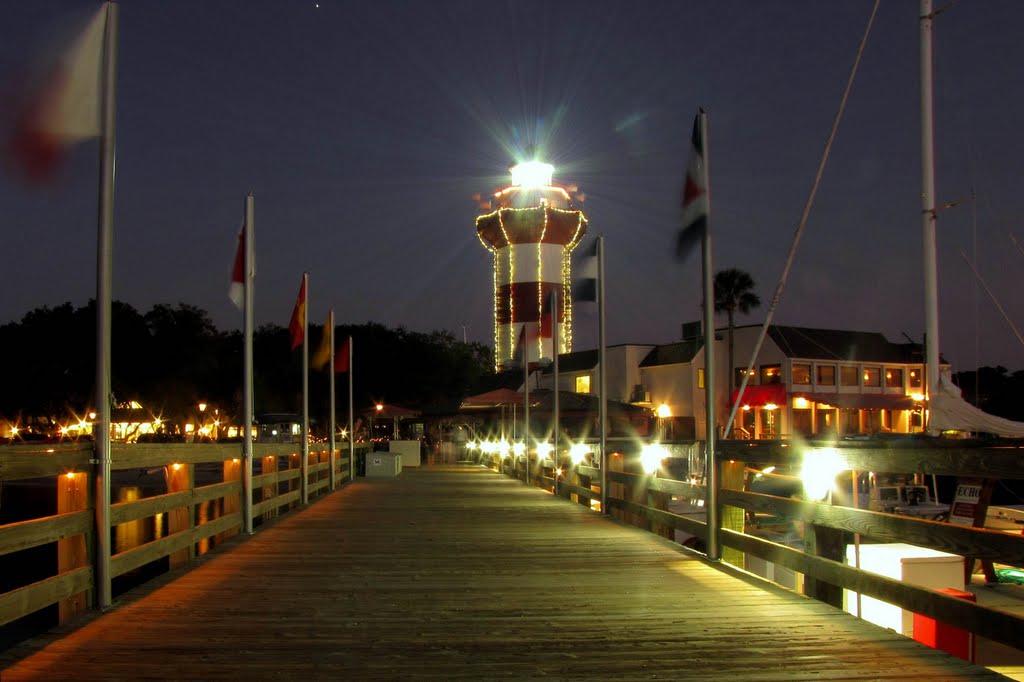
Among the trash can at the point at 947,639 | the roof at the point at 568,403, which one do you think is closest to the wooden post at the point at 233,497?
the trash can at the point at 947,639

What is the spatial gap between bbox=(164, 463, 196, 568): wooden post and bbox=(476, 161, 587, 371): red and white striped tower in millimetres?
50973

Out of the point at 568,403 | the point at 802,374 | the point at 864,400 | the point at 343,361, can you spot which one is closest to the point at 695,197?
the point at 343,361

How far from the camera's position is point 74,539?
21.3 ft

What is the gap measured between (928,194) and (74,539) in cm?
1555

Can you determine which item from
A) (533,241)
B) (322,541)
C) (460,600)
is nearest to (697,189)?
(460,600)

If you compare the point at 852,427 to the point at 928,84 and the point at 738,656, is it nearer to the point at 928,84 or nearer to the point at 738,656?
the point at 928,84

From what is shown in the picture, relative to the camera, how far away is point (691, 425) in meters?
51.8

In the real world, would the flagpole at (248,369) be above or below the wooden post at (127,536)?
above

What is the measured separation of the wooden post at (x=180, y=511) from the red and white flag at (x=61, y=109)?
298cm

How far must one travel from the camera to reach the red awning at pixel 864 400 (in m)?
50.0

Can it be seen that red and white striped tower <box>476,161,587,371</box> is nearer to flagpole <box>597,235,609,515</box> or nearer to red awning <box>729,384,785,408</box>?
red awning <box>729,384,785,408</box>

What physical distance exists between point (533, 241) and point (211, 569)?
Answer: 177ft

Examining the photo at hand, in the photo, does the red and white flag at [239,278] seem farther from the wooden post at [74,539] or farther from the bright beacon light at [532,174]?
the bright beacon light at [532,174]

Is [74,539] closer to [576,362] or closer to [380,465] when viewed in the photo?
[380,465]
